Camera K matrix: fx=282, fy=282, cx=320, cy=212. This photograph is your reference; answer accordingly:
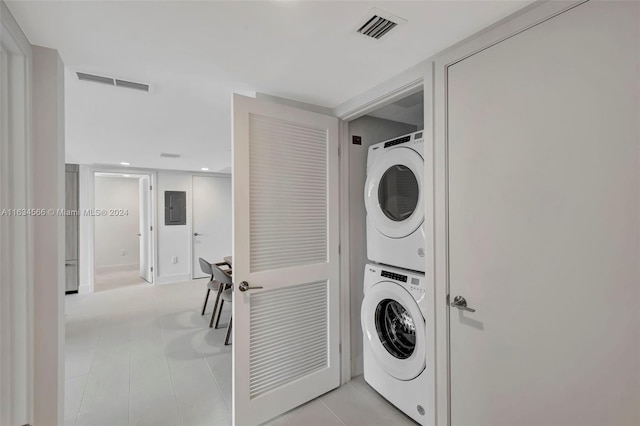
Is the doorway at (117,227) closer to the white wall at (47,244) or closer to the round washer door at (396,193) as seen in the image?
the white wall at (47,244)

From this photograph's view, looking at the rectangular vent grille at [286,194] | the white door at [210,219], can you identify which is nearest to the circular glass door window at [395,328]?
the rectangular vent grille at [286,194]

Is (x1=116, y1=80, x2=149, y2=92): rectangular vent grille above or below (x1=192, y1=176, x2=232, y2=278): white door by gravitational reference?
above

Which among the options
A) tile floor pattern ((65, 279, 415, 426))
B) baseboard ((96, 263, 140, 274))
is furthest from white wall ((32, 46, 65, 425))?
baseboard ((96, 263, 140, 274))

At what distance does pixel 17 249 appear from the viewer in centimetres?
122

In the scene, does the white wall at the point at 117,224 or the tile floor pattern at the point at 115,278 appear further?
the white wall at the point at 117,224

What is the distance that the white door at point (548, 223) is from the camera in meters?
Answer: 0.92

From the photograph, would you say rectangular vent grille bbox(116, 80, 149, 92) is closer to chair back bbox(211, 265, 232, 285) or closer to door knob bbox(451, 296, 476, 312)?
chair back bbox(211, 265, 232, 285)

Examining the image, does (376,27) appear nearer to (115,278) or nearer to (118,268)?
(115,278)

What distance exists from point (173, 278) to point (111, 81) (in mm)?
4604

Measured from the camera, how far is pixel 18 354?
1.20 m

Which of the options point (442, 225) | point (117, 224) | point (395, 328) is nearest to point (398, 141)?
point (442, 225)

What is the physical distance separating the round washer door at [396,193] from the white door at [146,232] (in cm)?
489

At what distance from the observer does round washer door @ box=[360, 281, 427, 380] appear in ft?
5.56

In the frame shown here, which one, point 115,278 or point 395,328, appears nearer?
point 395,328
